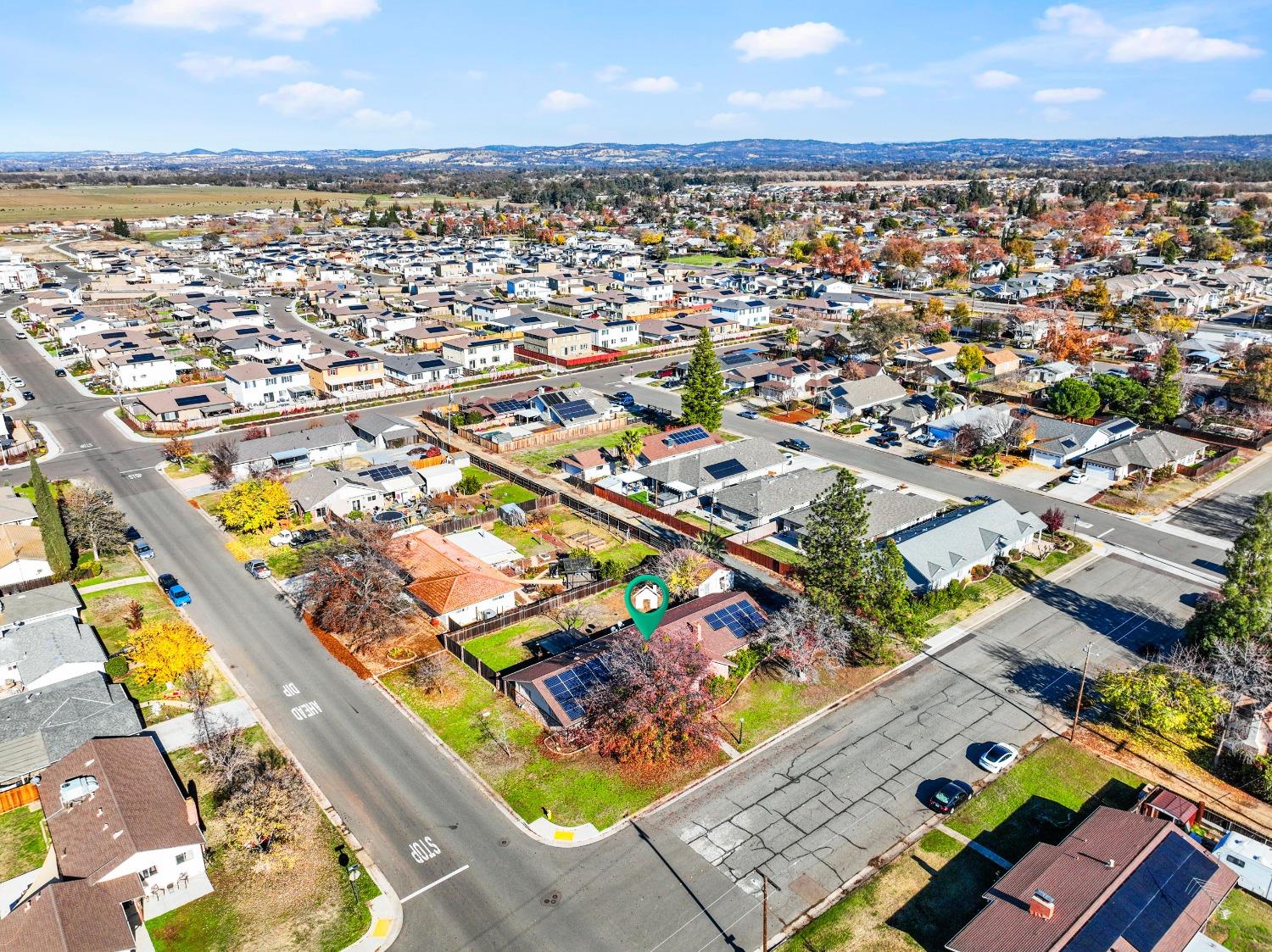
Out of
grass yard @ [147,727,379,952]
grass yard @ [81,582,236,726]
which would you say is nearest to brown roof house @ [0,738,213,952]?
grass yard @ [147,727,379,952]

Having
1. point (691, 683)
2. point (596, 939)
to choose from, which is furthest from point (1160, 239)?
point (596, 939)

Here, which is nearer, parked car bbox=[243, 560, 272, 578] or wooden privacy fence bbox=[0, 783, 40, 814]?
wooden privacy fence bbox=[0, 783, 40, 814]

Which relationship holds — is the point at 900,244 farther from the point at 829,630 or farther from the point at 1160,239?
the point at 829,630

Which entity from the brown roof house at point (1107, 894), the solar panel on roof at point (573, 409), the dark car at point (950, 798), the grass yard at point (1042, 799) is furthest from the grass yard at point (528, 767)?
the solar panel on roof at point (573, 409)

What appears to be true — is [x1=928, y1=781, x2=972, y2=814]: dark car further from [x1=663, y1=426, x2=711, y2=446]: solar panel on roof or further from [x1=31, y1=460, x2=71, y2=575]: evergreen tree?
[x1=31, y1=460, x2=71, y2=575]: evergreen tree

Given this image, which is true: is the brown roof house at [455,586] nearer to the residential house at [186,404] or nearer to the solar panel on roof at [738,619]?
the solar panel on roof at [738,619]
